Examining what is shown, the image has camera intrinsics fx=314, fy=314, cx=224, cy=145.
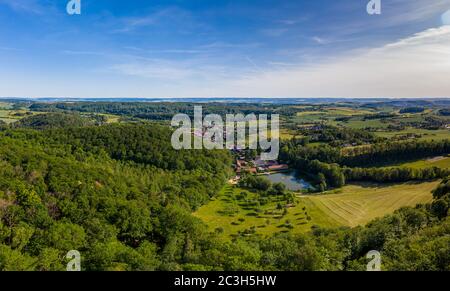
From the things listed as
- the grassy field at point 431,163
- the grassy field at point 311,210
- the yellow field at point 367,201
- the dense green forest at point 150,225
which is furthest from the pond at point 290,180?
the grassy field at point 431,163

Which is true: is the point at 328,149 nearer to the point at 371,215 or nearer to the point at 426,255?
the point at 371,215

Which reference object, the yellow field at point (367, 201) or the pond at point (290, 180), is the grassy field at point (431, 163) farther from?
the pond at point (290, 180)

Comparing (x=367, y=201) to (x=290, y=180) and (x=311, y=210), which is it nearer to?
(x=311, y=210)

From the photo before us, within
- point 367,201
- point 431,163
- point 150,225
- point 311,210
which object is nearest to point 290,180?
point 367,201

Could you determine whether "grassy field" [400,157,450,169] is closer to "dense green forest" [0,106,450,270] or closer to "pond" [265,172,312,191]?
"dense green forest" [0,106,450,270]

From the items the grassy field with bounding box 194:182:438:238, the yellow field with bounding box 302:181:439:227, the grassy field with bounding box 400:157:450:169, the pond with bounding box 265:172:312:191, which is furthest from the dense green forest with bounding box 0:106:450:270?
the grassy field with bounding box 400:157:450:169
